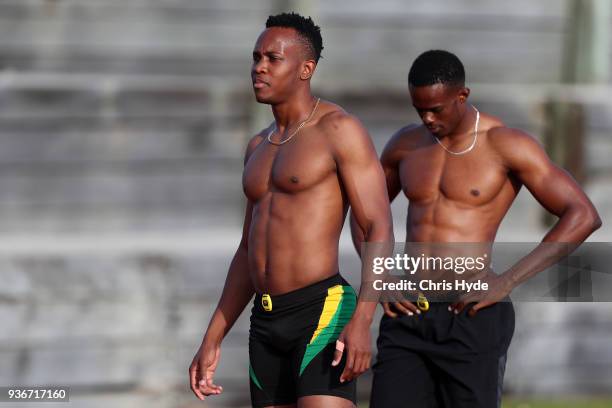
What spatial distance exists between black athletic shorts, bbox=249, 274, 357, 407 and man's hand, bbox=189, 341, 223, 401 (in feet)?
0.66

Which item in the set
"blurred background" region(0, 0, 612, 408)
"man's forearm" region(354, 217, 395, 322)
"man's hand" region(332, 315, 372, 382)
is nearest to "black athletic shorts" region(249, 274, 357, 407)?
"man's hand" region(332, 315, 372, 382)

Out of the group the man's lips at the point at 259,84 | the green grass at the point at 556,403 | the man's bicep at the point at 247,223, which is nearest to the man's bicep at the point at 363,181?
the man's lips at the point at 259,84

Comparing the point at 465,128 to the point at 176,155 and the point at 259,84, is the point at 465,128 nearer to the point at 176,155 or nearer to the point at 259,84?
the point at 259,84

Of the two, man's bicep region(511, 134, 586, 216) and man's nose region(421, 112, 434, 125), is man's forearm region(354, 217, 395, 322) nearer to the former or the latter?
man's nose region(421, 112, 434, 125)

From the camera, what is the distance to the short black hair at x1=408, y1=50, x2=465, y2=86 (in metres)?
6.19

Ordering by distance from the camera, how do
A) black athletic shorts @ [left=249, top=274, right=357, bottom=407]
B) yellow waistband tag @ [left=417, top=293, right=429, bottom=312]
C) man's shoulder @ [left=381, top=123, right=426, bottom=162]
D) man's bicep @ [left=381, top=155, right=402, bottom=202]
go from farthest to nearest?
man's bicep @ [left=381, top=155, right=402, bottom=202]
man's shoulder @ [left=381, top=123, right=426, bottom=162]
yellow waistband tag @ [left=417, top=293, right=429, bottom=312]
black athletic shorts @ [left=249, top=274, right=357, bottom=407]

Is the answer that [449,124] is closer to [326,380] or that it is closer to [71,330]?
[326,380]

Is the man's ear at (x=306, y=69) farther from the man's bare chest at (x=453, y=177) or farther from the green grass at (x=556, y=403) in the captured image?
the green grass at (x=556, y=403)

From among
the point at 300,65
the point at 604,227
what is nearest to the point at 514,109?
the point at 604,227

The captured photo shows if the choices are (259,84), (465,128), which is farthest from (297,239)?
(465,128)

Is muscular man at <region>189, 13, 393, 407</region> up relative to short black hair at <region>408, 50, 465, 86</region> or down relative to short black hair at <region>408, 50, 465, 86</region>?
down

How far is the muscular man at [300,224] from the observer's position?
558 cm

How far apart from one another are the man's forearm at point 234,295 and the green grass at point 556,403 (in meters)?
3.65

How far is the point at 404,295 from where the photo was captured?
6309 millimetres
